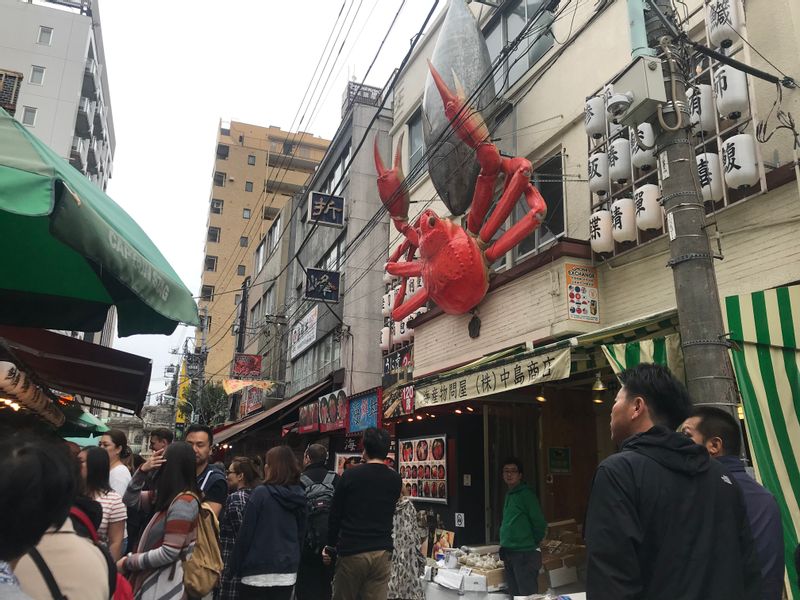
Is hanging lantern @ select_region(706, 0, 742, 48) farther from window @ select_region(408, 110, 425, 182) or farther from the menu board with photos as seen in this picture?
window @ select_region(408, 110, 425, 182)

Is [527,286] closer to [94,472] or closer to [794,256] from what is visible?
[794,256]

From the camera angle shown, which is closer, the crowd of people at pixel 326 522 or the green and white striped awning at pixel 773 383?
the crowd of people at pixel 326 522

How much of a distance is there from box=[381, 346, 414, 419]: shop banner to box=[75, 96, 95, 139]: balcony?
42959 millimetres

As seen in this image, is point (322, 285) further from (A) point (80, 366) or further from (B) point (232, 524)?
(B) point (232, 524)

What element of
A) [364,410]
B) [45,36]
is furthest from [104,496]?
[45,36]

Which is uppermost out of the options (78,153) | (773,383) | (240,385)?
(78,153)

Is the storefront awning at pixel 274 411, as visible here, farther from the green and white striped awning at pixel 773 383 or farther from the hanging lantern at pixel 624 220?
the green and white striped awning at pixel 773 383

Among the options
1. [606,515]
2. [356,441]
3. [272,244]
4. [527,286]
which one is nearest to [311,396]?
[356,441]

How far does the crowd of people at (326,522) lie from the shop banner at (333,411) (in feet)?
29.7

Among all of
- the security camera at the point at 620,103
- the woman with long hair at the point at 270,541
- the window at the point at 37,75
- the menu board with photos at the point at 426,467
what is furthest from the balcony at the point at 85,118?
the security camera at the point at 620,103

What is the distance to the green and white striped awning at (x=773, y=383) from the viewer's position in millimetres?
5355

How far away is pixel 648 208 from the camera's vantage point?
791 centimetres

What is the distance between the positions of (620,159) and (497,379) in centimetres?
346

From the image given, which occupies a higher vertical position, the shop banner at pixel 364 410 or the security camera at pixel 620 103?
the security camera at pixel 620 103
